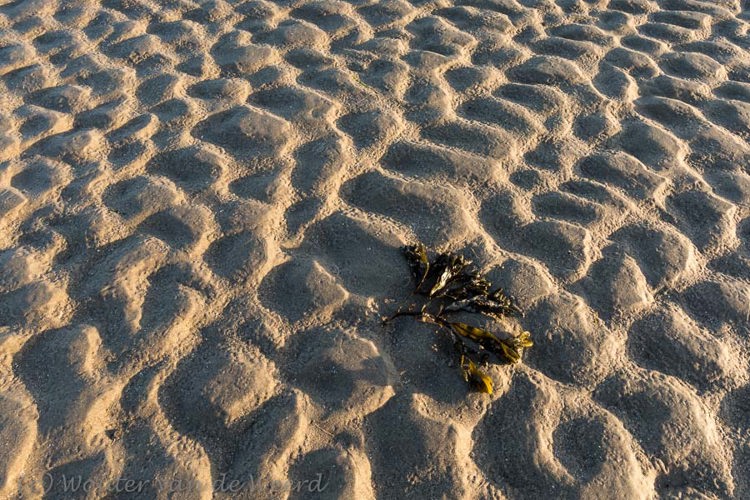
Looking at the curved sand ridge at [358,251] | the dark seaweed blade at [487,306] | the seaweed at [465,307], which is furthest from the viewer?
the dark seaweed blade at [487,306]

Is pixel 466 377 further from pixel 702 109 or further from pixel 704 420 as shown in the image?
pixel 702 109

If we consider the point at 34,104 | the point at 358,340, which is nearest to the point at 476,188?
the point at 358,340

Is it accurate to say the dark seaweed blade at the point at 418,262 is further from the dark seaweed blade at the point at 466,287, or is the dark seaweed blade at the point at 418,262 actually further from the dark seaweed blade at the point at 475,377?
the dark seaweed blade at the point at 475,377

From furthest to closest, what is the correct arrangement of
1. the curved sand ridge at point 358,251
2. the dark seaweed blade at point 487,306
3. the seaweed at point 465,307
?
the dark seaweed blade at point 487,306, the seaweed at point 465,307, the curved sand ridge at point 358,251

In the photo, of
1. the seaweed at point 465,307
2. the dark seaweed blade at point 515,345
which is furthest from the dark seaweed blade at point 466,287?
the dark seaweed blade at point 515,345

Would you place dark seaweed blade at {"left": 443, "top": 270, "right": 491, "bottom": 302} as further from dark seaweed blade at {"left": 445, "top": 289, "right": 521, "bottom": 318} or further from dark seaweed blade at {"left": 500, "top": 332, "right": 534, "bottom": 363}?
dark seaweed blade at {"left": 500, "top": 332, "right": 534, "bottom": 363}

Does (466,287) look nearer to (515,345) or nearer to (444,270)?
(444,270)

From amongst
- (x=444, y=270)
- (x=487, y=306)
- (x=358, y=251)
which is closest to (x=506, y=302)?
(x=487, y=306)
